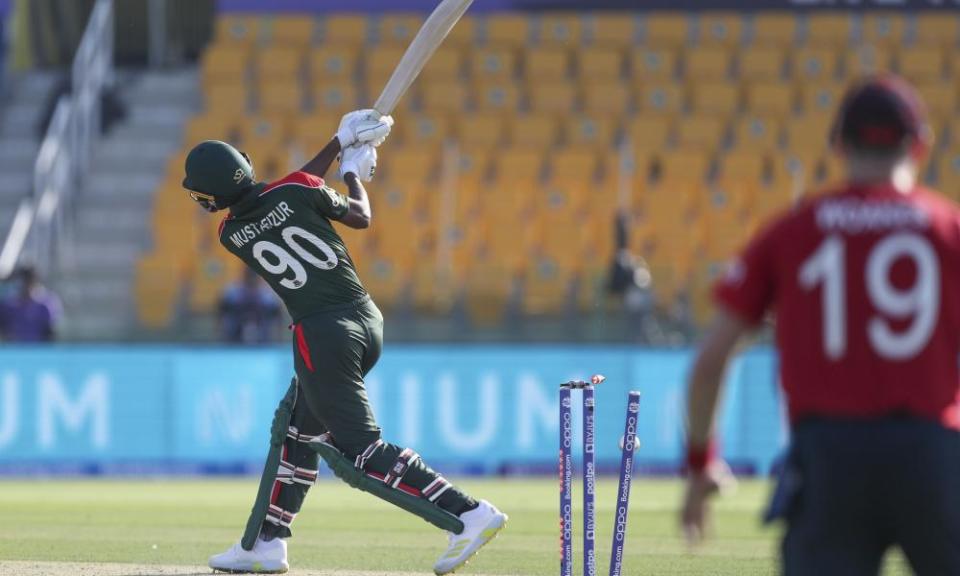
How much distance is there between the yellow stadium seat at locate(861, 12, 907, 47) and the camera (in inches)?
910

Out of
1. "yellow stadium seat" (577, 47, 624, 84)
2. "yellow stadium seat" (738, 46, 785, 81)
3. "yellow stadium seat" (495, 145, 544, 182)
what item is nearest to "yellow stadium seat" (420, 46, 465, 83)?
"yellow stadium seat" (577, 47, 624, 84)

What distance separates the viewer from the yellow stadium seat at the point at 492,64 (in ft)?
74.5

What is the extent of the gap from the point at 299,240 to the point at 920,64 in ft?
54.1

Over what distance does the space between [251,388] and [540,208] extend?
4.79 meters

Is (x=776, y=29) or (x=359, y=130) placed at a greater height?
(x=776, y=29)

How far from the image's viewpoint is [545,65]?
22797 mm

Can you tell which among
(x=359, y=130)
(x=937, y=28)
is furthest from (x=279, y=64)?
(x=359, y=130)

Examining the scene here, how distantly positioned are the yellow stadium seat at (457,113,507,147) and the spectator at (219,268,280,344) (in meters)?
4.95

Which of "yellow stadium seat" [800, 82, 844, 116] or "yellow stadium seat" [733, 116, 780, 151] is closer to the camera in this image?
"yellow stadium seat" [733, 116, 780, 151]

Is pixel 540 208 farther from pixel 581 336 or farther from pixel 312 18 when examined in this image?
pixel 312 18

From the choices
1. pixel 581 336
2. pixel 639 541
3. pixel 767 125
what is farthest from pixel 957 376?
pixel 767 125

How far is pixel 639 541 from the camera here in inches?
408

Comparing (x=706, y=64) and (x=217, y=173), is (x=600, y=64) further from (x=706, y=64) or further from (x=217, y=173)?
→ (x=217, y=173)

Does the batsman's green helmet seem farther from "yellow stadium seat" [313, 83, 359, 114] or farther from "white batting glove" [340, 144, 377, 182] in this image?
"yellow stadium seat" [313, 83, 359, 114]
